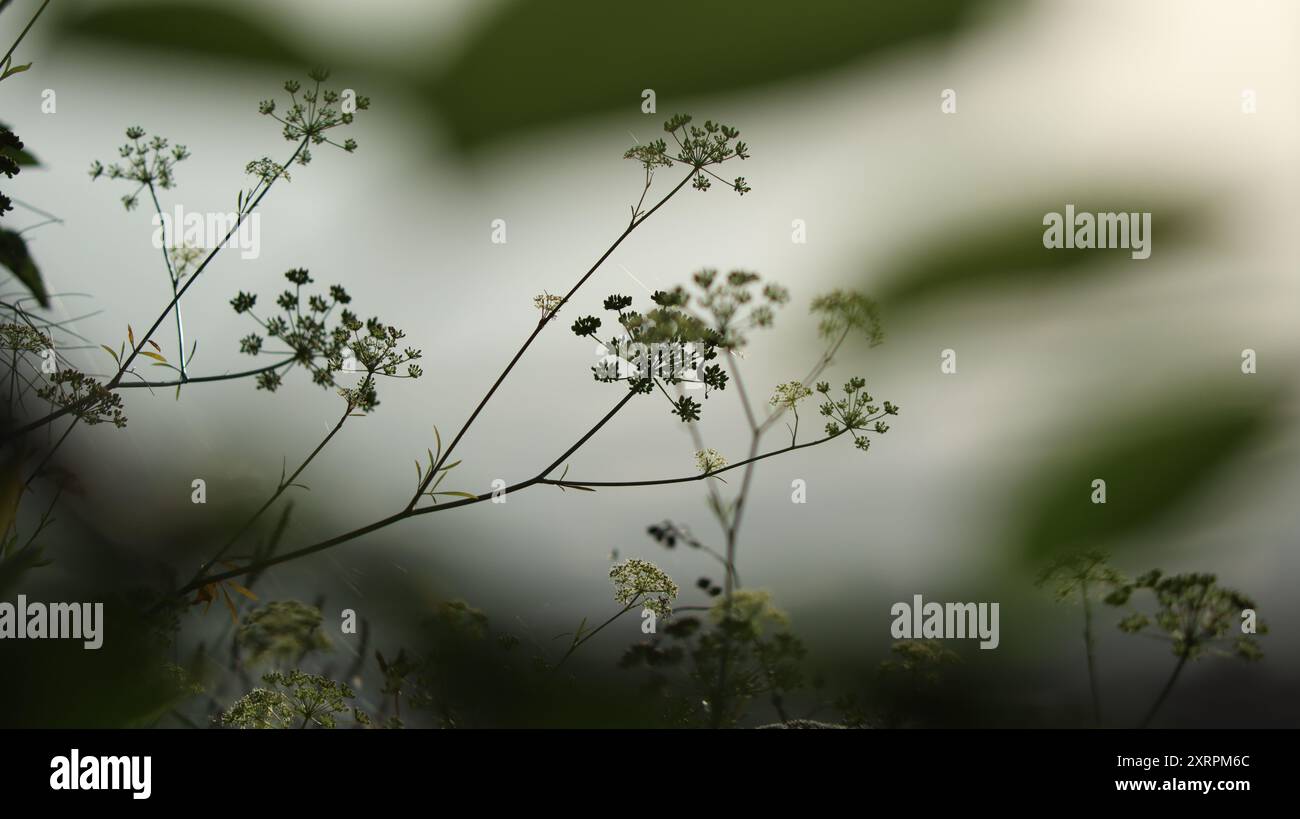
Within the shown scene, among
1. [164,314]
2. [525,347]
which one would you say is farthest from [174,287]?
[525,347]

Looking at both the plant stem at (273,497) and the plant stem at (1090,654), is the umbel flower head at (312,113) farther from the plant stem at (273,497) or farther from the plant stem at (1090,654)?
the plant stem at (1090,654)

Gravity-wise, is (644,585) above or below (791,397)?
below

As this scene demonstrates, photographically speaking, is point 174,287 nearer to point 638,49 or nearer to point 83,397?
point 83,397

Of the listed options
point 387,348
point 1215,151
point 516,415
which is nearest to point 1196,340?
point 1215,151

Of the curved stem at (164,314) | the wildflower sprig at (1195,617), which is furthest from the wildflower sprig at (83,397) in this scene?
the wildflower sprig at (1195,617)

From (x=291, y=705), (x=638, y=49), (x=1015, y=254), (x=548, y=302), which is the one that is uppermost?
(x=638, y=49)

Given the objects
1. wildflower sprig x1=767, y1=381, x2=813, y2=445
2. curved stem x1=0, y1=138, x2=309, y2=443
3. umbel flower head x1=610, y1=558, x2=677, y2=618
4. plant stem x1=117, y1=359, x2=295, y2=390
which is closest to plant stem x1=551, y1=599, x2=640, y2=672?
umbel flower head x1=610, y1=558, x2=677, y2=618
